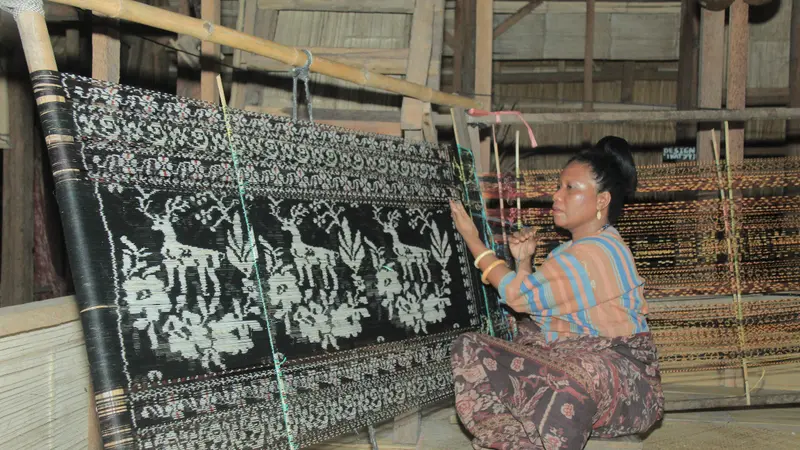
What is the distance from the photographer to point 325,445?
2.90 meters

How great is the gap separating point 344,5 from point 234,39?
2042 mm

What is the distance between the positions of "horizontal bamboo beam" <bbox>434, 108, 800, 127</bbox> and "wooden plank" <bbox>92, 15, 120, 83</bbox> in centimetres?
129

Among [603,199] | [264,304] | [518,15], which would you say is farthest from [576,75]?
[264,304]

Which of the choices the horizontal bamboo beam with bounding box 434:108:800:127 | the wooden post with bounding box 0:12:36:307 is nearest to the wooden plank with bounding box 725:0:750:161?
the horizontal bamboo beam with bounding box 434:108:800:127

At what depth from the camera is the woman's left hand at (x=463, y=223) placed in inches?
98.0

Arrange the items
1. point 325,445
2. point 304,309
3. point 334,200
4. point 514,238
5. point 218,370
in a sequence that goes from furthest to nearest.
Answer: point 325,445
point 514,238
point 334,200
point 304,309
point 218,370

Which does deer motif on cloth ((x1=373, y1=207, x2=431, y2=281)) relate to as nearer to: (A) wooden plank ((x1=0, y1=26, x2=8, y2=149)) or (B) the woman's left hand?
(B) the woman's left hand

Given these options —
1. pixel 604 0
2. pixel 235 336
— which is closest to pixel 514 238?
pixel 235 336

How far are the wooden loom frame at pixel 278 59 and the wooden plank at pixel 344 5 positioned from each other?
0.96m

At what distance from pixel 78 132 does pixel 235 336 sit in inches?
21.8

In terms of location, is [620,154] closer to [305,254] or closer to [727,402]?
[305,254]

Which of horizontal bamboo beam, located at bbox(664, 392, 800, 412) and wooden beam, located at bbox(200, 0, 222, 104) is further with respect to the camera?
horizontal bamboo beam, located at bbox(664, 392, 800, 412)

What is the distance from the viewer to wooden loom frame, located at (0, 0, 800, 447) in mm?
1385

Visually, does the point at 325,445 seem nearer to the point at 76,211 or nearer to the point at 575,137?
the point at 76,211
